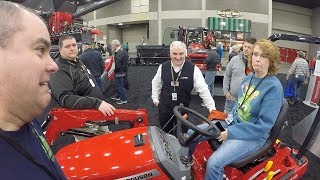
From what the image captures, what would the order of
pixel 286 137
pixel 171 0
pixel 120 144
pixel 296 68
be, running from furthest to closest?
pixel 171 0 → pixel 296 68 → pixel 286 137 → pixel 120 144

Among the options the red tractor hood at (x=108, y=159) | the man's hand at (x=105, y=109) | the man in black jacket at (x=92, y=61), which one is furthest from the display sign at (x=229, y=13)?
the red tractor hood at (x=108, y=159)

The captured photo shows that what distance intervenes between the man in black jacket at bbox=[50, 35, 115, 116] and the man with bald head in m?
1.65

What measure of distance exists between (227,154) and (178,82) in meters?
1.37

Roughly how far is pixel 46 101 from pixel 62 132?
1795 mm

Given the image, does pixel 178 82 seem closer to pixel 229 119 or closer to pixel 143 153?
pixel 229 119

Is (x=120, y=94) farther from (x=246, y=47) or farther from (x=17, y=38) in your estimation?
(x=17, y=38)

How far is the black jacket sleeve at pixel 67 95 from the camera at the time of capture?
2.59 m

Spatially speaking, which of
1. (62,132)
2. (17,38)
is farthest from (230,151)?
(17,38)

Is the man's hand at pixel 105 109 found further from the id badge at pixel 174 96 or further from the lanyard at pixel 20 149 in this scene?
the lanyard at pixel 20 149

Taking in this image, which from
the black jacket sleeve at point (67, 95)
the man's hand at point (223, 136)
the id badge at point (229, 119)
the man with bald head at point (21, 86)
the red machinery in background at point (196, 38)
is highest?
the red machinery in background at point (196, 38)

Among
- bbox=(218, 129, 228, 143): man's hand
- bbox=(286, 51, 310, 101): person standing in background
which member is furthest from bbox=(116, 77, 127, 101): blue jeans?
bbox=(218, 129, 228, 143): man's hand

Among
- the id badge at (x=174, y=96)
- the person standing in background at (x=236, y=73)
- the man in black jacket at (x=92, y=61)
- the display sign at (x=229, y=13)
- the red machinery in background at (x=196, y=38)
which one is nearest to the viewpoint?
the id badge at (x=174, y=96)

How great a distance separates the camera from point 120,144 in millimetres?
1981

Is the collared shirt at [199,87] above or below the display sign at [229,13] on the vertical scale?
below
